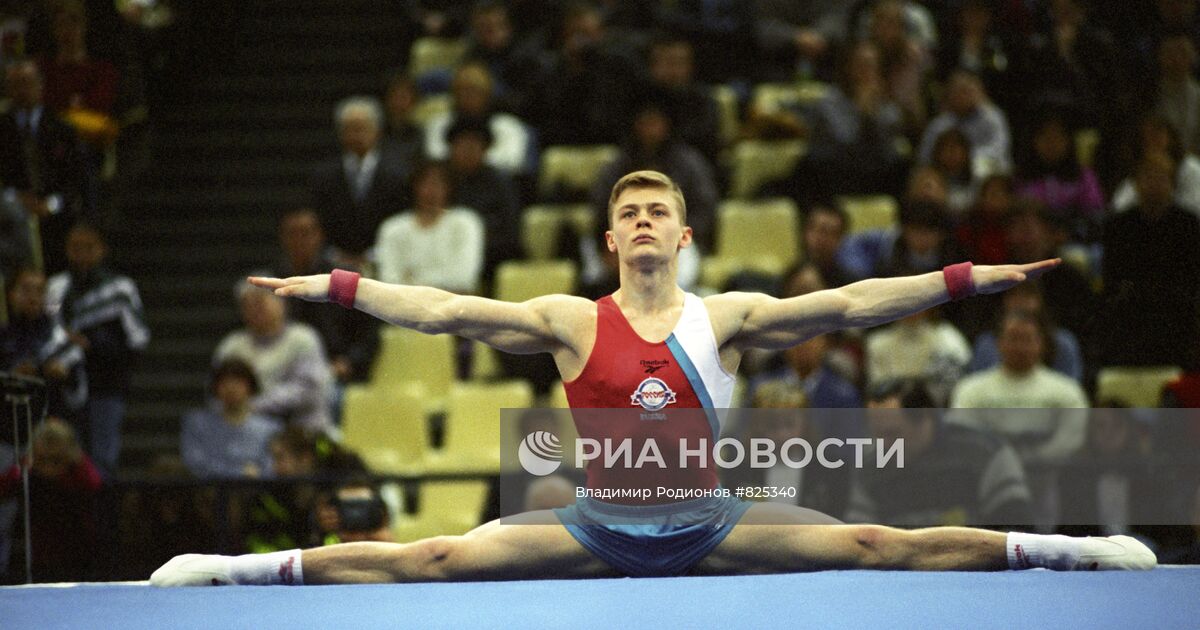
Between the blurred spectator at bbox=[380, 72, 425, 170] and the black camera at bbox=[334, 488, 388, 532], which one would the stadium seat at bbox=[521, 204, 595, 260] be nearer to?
the blurred spectator at bbox=[380, 72, 425, 170]

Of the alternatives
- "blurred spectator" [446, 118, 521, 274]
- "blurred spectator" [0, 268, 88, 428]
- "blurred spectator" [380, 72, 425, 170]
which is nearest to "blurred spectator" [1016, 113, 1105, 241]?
"blurred spectator" [446, 118, 521, 274]

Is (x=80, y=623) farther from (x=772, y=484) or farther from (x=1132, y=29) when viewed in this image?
(x=1132, y=29)

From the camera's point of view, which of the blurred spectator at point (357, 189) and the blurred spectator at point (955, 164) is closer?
the blurred spectator at point (955, 164)

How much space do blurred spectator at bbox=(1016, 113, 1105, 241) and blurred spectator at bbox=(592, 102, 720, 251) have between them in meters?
1.85

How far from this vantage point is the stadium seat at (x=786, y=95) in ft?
32.1

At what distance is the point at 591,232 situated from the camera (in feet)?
29.1

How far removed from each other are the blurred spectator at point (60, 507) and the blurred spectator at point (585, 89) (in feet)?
12.6

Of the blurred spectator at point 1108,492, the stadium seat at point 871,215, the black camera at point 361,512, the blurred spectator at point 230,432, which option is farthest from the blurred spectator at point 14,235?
the blurred spectator at point 1108,492

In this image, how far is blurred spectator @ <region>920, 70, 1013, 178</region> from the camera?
913 centimetres

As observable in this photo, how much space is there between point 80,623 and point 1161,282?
569 cm

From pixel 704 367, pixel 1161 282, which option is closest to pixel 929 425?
pixel 1161 282

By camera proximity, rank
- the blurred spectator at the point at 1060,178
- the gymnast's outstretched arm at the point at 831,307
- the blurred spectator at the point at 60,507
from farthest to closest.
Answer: the blurred spectator at the point at 1060,178 < the blurred spectator at the point at 60,507 < the gymnast's outstretched arm at the point at 831,307

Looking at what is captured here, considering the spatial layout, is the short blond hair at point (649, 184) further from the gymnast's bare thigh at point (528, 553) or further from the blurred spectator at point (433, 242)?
the blurred spectator at point (433, 242)

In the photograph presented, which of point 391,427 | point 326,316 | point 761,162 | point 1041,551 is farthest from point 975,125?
point 1041,551
